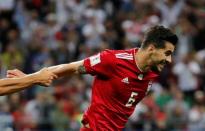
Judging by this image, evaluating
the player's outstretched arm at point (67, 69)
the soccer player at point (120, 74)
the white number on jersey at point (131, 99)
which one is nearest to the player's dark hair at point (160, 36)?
the soccer player at point (120, 74)

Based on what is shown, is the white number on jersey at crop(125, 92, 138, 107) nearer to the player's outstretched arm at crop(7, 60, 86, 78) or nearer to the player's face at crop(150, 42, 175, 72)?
the player's face at crop(150, 42, 175, 72)

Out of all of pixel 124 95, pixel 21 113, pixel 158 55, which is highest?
pixel 158 55

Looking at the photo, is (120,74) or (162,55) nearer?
(162,55)

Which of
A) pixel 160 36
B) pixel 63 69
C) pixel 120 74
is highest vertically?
pixel 160 36

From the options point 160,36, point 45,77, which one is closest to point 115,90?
point 160,36

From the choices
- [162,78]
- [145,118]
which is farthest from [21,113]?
[162,78]

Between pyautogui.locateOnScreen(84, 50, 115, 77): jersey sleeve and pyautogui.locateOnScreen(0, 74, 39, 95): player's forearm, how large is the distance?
0.66 m

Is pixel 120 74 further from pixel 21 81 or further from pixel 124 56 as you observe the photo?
pixel 21 81

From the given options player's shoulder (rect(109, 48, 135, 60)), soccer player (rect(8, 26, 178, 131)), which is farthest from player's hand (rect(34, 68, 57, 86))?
player's shoulder (rect(109, 48, 135, 60))

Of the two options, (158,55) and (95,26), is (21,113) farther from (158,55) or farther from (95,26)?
(158,55)

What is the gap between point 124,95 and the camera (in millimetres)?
7184

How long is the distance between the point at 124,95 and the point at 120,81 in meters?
0.15

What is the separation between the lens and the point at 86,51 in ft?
46.3

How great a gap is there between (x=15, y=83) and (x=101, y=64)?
0.93m
